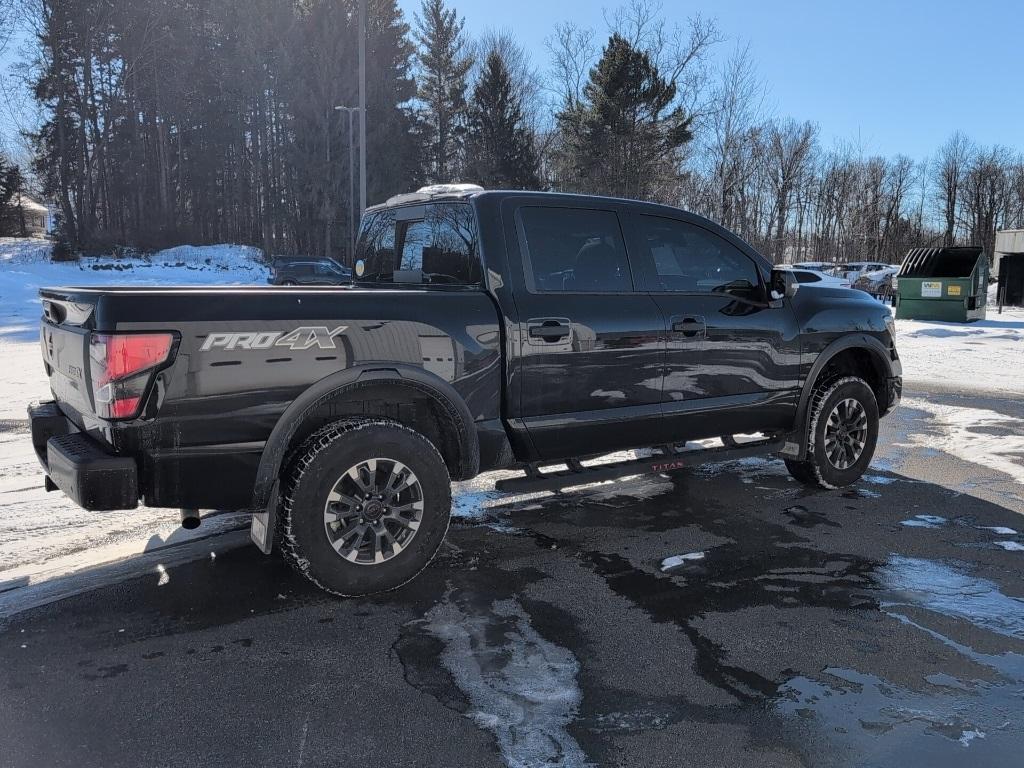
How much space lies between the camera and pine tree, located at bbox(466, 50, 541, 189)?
144 feet

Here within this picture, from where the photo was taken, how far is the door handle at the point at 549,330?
3906 mm

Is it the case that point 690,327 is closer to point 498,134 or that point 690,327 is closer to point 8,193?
point 498,134

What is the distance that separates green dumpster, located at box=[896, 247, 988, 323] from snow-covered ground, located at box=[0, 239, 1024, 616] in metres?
2.02

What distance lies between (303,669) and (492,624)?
827 millimetres

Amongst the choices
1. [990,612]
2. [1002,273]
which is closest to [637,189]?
[1002,273]

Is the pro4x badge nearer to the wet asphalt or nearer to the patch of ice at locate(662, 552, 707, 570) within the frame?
the wet asphalt

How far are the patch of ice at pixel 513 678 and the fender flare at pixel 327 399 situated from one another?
35.8 inches

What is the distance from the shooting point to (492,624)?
331cm

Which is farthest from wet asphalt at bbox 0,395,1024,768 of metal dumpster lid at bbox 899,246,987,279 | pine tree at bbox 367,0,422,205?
pine tree at bbox 367,0,422,205

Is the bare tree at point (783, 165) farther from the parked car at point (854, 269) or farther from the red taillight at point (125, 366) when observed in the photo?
the red taillight at point (125, 366)

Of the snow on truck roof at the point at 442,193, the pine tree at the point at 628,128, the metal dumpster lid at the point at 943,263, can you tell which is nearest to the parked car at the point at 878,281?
the pine tree at the point at 628,128

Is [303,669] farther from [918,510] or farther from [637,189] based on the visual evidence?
[637,189]

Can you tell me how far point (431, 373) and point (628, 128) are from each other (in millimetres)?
33329

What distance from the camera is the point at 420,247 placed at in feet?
14.5
